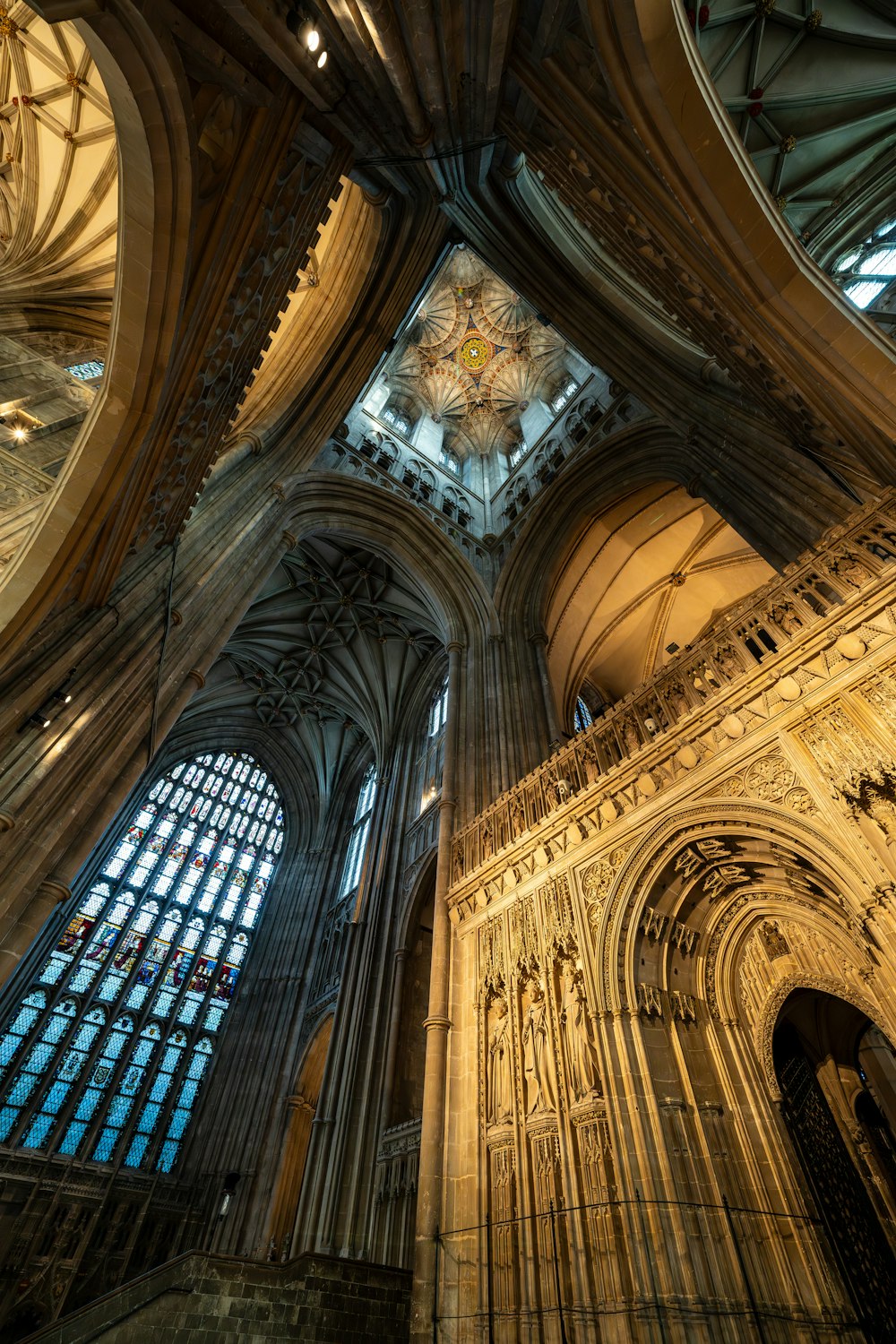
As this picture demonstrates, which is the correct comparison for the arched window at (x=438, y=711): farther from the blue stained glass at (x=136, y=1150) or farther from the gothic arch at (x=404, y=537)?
the blue stained glass at (x=136, y=1150)

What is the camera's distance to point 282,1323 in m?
5.33

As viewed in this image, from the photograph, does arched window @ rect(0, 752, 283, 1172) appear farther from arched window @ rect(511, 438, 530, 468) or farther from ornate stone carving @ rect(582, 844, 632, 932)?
arched window @ rect(511, 438, 530, 468)

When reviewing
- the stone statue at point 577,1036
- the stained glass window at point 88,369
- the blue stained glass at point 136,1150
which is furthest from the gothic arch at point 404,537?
the blue stained glass at point 136,1150

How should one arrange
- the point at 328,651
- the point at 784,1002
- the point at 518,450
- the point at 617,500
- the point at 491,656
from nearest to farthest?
the point at 784,1002, the point at 491,656, the point at 617,500, the point at 518,450, the point at 328,651

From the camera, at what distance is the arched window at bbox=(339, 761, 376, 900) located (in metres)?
17.1

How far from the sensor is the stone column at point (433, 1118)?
5188 mm

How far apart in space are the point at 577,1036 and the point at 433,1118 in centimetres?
209

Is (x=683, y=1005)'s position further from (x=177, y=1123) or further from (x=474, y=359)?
(x=474, y=359)

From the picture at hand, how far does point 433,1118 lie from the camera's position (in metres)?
6.20

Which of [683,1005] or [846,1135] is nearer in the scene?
[683,1005]

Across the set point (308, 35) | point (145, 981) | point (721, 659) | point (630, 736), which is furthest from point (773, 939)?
point (145, 981)

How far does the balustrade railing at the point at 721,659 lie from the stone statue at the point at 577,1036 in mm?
1599

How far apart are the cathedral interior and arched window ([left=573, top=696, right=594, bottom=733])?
1.92 ft

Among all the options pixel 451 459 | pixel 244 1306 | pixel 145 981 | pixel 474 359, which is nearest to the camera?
pixel 244 1306
